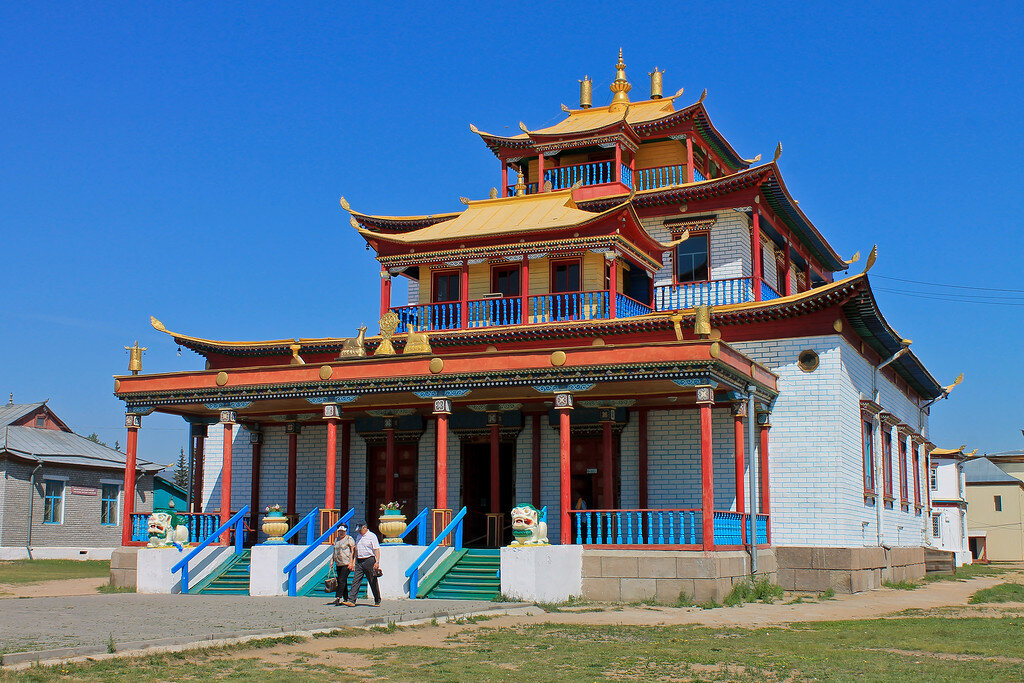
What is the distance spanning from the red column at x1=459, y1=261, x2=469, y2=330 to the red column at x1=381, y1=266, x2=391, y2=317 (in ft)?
6.38

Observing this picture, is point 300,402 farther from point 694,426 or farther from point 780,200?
point 780,200

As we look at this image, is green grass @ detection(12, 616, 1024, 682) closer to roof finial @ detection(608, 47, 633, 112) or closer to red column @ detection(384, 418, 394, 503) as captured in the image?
red column @ detection(384, 418, 394, 503)

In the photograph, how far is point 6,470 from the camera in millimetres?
38000

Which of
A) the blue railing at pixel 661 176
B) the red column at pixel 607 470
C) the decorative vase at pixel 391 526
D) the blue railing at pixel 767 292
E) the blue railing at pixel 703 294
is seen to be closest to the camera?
the decorative vase at pixel 391 526

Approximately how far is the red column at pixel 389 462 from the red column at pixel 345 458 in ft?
4.10

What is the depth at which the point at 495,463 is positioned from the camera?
79.7ft

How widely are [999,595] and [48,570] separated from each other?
2608 cm

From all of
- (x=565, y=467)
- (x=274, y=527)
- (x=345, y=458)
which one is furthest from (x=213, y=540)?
(x=565, y=467)

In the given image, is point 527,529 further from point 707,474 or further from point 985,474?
Result: point 985,474

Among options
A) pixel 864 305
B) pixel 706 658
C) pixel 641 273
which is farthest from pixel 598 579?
pixel 641 273

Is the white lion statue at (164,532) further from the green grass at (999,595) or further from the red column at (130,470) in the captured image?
the green grass at (999,595)

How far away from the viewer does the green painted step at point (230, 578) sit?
20703mm

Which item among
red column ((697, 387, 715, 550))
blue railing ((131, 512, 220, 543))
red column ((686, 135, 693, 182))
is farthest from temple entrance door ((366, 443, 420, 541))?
red column ((686, 135, 693, 182))

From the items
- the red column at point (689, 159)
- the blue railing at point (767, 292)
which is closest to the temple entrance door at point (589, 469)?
the blue railing at point (767, 292)
